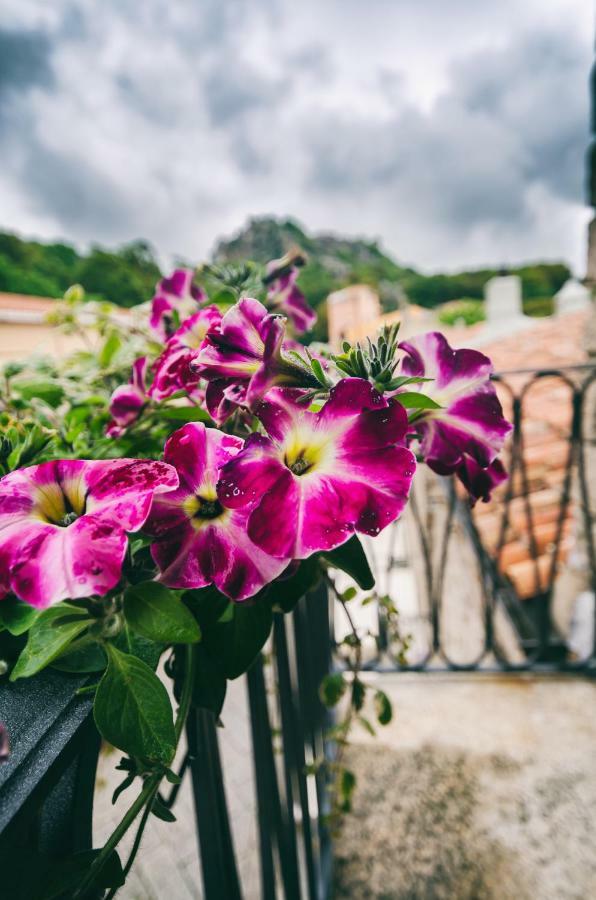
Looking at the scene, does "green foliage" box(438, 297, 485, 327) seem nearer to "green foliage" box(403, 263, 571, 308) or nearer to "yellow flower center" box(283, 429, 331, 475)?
"green foliage" box(403, 263, 571, 308)

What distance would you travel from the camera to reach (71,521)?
354mm

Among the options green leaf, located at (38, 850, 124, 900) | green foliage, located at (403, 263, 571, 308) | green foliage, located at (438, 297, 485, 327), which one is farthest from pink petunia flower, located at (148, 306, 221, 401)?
green foliage, located at (403, 263, 571, 308)

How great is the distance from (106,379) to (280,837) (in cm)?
86

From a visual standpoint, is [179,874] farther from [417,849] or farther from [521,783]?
[521,783]

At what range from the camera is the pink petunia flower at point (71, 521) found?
0.96ft

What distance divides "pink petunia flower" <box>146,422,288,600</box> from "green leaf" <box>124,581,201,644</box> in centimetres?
1

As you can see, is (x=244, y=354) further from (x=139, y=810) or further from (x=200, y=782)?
(x=200, y=782)

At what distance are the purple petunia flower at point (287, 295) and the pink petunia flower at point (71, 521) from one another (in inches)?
18.3

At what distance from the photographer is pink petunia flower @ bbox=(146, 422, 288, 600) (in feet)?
1.19

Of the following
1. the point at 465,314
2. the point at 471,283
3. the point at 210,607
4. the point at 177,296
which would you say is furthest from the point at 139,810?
the point at 471,283

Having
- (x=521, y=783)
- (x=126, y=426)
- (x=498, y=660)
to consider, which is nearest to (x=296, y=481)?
(x=126, y=426)

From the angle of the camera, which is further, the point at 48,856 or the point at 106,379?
the point at 106,379

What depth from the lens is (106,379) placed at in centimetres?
89

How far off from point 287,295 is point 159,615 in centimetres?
54
